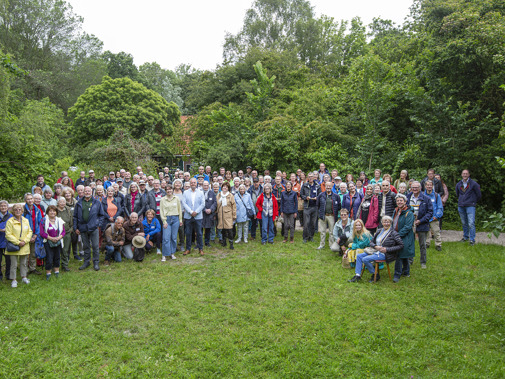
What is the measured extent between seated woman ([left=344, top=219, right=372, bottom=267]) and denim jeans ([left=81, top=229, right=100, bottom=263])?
599cm

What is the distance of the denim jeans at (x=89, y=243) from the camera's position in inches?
323

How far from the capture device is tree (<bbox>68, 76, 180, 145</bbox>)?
2627 centimetres

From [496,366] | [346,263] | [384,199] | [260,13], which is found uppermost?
[260,13]

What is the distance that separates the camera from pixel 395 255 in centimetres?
710

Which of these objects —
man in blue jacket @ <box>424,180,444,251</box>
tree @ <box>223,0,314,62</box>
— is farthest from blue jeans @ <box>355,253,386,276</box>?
tree @ <box>223,0,314,62</box>

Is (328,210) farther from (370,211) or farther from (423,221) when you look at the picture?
(423,221)

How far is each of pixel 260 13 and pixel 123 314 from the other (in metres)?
35.2

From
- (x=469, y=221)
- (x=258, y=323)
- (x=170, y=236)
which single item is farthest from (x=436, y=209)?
(x=170, y=236)

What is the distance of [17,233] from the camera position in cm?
712

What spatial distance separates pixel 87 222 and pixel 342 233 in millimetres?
6333

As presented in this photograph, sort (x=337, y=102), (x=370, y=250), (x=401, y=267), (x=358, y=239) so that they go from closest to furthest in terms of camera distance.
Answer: (x=401, y=267) < (x=370, y=250) < (x=358, y=239) < (x=337, y=102)

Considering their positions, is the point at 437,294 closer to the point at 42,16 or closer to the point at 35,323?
the point at 35,323

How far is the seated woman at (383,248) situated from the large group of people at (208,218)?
21 millimetres

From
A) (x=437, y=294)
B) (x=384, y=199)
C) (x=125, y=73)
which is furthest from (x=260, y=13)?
(x=437, y=294)
